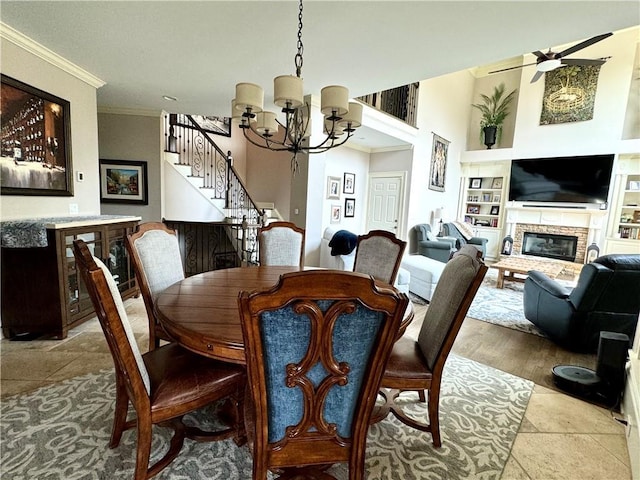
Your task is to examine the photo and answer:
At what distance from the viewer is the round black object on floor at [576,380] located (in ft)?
6.82

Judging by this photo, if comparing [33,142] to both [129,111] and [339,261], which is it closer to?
[129,111]

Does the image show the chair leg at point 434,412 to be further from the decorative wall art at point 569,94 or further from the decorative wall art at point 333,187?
the decorative wall art at point 569,94

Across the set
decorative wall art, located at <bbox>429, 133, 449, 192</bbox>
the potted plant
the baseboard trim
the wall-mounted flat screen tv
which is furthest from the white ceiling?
the potted plant

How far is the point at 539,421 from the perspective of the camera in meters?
1.88

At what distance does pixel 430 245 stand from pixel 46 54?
6036 mm

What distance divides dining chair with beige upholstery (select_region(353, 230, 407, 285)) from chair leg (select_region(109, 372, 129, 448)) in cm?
177

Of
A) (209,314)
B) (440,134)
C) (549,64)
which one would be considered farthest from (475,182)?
(209,314)

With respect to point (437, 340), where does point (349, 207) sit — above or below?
above

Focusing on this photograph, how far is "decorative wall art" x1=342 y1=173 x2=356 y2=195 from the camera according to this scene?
21.4 ft

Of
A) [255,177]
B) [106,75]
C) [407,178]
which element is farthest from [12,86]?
[407,178]

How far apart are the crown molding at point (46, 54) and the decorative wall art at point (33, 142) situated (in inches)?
12.4

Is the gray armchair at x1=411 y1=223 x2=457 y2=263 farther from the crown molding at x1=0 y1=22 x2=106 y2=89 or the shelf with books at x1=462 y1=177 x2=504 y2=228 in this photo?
the crown molding at x1=0 y1=22 x2=106 y2=89

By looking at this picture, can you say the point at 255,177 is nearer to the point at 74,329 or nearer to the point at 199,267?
the point at 199,267

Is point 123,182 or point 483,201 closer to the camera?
point 123,182
